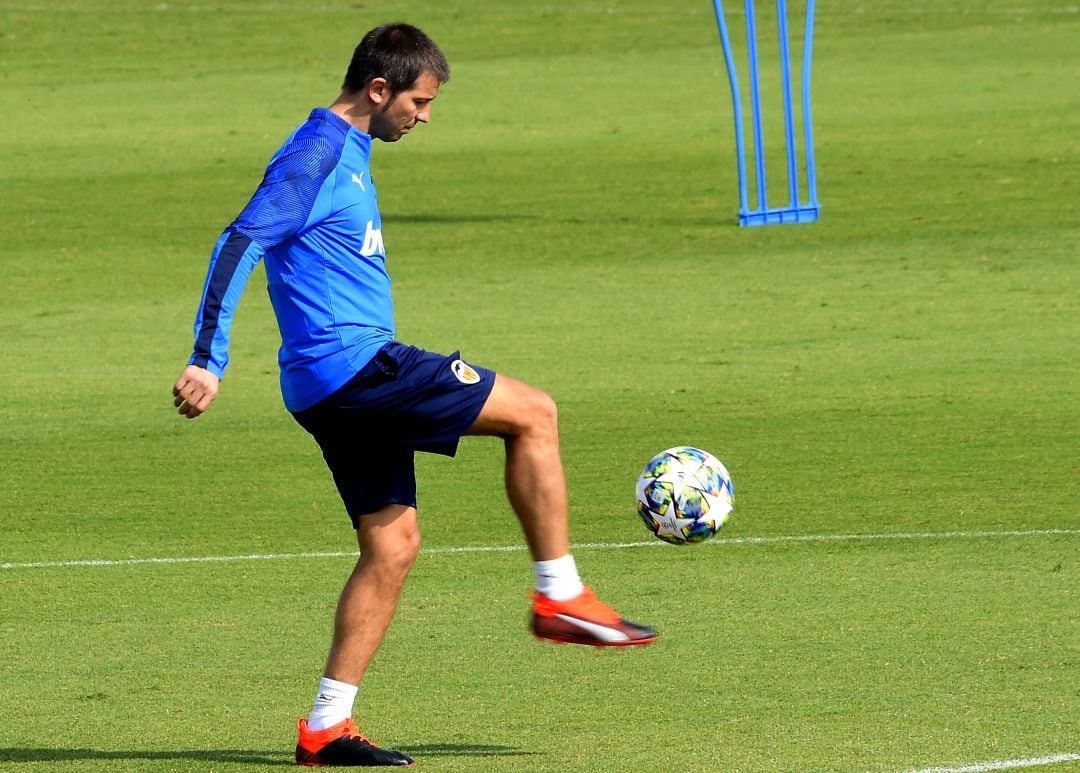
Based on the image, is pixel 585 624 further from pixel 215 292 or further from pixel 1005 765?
pixel 215 292

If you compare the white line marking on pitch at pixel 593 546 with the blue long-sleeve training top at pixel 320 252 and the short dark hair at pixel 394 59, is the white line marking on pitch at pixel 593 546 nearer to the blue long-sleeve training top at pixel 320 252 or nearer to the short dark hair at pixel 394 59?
the blue long-sleeve training top at pixel 320 252

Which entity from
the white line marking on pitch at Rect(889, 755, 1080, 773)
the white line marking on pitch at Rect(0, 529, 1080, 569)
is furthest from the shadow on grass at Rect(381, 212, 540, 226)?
the white line marking on pitch at Rect(889, 755, 1080, 773)

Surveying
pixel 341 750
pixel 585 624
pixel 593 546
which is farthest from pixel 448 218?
pixel 341 750

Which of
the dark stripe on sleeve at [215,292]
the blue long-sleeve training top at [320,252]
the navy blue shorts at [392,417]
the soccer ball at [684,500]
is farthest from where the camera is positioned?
the soccer ball at [684,500]

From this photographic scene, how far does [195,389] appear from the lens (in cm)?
579

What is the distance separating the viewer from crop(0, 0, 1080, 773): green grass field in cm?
670

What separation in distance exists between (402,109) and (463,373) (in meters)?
0.81

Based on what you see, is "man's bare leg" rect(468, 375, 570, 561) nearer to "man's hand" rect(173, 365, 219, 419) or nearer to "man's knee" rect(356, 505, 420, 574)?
"man's knee" rect(356, 505, 420, 574)

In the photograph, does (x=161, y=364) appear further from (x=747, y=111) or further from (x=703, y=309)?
(x=747, y=111)

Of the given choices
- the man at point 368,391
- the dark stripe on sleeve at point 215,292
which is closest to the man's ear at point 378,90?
the man at point 368,391

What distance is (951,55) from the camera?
32.9 m

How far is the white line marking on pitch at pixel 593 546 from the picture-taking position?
911cm

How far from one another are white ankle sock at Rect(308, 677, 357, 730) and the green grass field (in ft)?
0.77

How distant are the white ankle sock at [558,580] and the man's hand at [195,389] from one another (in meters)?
1.16
